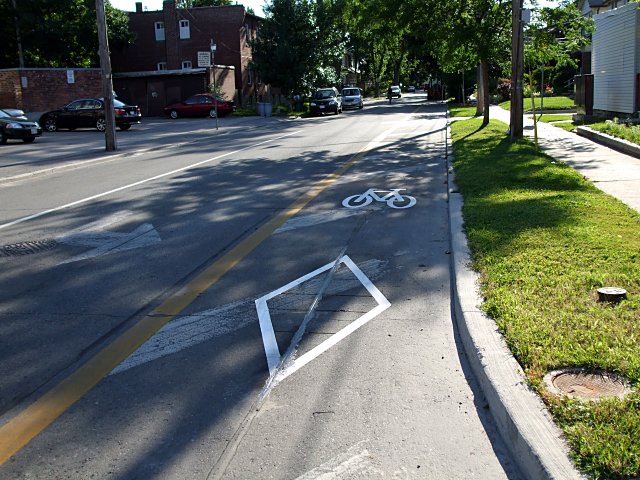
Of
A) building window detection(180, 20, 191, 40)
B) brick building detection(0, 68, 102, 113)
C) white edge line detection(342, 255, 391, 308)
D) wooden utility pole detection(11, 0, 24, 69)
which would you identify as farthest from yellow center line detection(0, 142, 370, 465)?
building window detection(180, 20, 191, 40)

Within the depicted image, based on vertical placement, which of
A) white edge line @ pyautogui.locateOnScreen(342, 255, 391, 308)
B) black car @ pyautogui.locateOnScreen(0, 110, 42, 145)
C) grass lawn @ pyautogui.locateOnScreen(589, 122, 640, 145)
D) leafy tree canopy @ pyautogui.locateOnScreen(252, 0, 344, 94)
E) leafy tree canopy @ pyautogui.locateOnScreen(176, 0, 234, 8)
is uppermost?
leafy tree canopy @ pyautogui.locateOnScreen(176, 0, 234, 8)

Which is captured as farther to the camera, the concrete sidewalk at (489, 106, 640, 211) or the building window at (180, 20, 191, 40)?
the building window at (180, 20, 191, 40)

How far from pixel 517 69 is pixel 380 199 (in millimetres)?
9602

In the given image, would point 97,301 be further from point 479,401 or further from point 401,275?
point 479,401

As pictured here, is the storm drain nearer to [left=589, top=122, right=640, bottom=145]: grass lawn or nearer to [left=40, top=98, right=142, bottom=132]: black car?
[left=589, top=122, right=640, bottom=145]: grass lawn

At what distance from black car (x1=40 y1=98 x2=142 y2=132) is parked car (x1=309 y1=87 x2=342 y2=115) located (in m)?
14.4

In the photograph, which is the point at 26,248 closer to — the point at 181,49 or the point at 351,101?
the point at 351,101

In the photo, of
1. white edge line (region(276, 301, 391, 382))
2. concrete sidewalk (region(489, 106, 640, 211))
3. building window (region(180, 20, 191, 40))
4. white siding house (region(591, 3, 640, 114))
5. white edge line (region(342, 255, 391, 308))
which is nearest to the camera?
white edge line (region(276, 301, 391, 382))

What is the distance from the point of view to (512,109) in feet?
63.5

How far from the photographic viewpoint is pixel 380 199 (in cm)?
1143

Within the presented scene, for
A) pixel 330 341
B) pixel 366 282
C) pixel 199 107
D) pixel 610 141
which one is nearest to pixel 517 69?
pixel 610 141

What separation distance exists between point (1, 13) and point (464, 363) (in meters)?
51.3

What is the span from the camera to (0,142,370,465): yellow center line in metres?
3.89

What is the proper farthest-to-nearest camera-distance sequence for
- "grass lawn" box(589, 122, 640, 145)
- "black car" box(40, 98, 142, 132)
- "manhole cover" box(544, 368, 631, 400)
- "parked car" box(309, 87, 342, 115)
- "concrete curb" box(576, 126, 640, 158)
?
"parked car" box(309, 87, 342, 115)
"black car" box(40, 98, 142, 132)
"grass lawn" box(589, 122, 640, 145)
"concrete curb" box(576, 126, 640, 158)
"manhole cover" box(544, 368, 631, 400)
